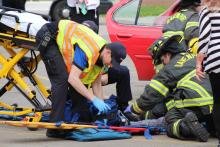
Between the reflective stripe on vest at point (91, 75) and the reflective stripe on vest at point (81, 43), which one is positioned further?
the reflective stripe on vest at point (91, 75)

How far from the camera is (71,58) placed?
266 inches

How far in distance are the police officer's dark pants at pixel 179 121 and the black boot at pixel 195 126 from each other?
6 centimetres

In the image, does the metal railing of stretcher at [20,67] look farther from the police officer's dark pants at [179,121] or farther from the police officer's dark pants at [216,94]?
the police officer's dark pants at [216,94]

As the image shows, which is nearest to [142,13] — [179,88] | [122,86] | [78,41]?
[122,86]

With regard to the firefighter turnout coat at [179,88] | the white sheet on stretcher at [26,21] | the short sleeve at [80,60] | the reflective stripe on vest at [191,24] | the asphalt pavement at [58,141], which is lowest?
the asphalt pavement at [58,141]

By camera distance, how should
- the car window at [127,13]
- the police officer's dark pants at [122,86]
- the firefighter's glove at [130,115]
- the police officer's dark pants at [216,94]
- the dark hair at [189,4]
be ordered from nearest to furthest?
the police officer's dark pants at [216,94]
the firefighter's glove at [130,115]
the police officer's dark pants at [122,86]
the dark hair at [189,4]
the car window at [127,13]

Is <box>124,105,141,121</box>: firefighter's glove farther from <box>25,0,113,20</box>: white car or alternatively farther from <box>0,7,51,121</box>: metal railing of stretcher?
<box>25,0,113,20</box>: white car

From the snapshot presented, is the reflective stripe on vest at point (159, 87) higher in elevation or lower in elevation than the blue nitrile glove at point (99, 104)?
higher

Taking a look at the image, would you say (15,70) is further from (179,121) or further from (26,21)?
(179,121)

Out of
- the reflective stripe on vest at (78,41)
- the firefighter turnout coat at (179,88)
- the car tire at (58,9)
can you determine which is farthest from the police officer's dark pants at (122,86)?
the car tire at (58,9)

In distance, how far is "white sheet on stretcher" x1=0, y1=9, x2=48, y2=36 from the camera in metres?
7.08

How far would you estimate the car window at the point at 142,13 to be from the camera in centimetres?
903

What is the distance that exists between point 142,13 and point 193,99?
272 centimetres

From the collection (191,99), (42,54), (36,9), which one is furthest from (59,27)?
(36,9)
